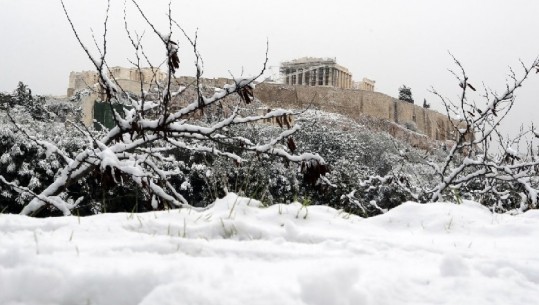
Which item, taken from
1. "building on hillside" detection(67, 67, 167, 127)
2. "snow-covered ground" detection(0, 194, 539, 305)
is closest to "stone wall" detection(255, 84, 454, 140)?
"building on hillside" detection(67, 67, 167, 127)

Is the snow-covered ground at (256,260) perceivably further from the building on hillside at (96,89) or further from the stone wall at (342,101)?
the stone wall at (342,101)

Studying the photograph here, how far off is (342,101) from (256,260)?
5342 cm

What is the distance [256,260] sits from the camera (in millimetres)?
2059

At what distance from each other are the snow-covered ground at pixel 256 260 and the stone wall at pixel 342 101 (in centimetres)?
4744

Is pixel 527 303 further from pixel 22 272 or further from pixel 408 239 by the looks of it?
pixel 22 272

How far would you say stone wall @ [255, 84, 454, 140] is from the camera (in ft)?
173

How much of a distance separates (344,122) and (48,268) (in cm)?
3884

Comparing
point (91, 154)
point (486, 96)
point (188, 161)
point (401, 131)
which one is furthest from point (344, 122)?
point (91, 154)

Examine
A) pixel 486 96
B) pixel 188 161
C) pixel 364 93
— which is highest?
pixel 364 93

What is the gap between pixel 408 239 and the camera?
109 inches

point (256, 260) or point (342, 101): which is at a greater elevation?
point (342, 101)

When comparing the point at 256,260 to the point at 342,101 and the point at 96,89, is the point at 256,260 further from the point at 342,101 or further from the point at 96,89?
the point at 342,101

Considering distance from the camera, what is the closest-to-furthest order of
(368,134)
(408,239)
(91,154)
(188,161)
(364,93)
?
(408,239) → (91,154) → (188,161) → (368,134) → (364,93)

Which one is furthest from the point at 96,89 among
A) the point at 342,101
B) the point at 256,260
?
the point at 342,101
